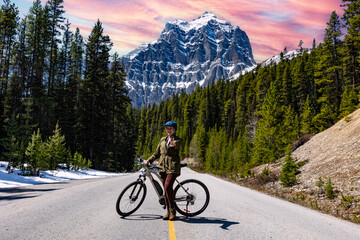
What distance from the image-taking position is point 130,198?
20.1 feet

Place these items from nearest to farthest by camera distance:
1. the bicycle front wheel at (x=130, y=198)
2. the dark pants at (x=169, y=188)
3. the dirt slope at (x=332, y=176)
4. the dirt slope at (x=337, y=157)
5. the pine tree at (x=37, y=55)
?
the dark pants at (x=169, y=188)
the bicycle front wheel at (x=130, y=198)
the dirt slope at (x=332, y=176)
the dirt slope at (x=337, y=157)
the pine tree at (x=37, y=55)

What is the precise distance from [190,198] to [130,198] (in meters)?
1.53

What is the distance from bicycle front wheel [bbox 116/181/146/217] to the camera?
19.5ft

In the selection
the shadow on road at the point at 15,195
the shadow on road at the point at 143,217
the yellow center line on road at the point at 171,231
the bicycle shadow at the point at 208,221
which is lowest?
the shadow on road at the point at 15,195

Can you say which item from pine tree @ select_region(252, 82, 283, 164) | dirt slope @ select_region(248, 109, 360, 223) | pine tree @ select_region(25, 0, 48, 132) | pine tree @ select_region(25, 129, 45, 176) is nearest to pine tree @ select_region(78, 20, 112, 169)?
pine tree @ select_region(25, 0, 48, 132)

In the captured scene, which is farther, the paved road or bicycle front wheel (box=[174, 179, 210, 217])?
bicycle front wheel (box=[174, 179, 210, 217])

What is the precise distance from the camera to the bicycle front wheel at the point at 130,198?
596 cm

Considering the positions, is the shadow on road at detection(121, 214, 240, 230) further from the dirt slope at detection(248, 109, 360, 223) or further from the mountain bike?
the dirt slope at detection(248, 109, 360, 223)

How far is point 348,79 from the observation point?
202 ft

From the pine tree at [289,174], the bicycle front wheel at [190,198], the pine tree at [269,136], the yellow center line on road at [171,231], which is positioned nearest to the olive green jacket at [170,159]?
the bicycle front wheel at [190,198]

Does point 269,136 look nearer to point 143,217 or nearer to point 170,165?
point 170,165

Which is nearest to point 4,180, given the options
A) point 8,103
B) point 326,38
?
point 8,103

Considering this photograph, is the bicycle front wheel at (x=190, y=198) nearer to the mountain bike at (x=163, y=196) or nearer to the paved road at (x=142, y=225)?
the mountain bike at (x=163, y=196)

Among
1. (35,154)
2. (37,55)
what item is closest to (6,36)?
(37,55)
